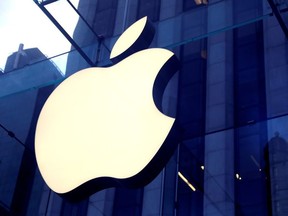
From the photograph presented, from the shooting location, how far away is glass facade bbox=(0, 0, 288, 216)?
37.2 ft

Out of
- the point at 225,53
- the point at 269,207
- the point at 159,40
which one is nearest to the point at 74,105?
the point at 159,40

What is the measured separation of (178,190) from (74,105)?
4.92 metres

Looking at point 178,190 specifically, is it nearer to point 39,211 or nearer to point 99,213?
point 99,213

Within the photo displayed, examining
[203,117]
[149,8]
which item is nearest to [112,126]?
[203,117]

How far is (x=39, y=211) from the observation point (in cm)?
Answer: 1470

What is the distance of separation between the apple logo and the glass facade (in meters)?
3.63

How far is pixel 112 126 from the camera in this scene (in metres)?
6.66

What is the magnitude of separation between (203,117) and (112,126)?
8226 millimetres

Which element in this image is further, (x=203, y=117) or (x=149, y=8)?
(x=149, y=8)

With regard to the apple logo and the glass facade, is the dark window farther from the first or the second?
the apple logo

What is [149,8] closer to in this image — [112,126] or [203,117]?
[203,117]

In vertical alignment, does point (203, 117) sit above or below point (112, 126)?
below

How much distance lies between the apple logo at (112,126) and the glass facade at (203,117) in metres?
3.63

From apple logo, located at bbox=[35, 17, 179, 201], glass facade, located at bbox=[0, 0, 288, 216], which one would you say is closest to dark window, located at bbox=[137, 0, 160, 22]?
glass facade, located at bbox=[0, 0, 288, 216]
